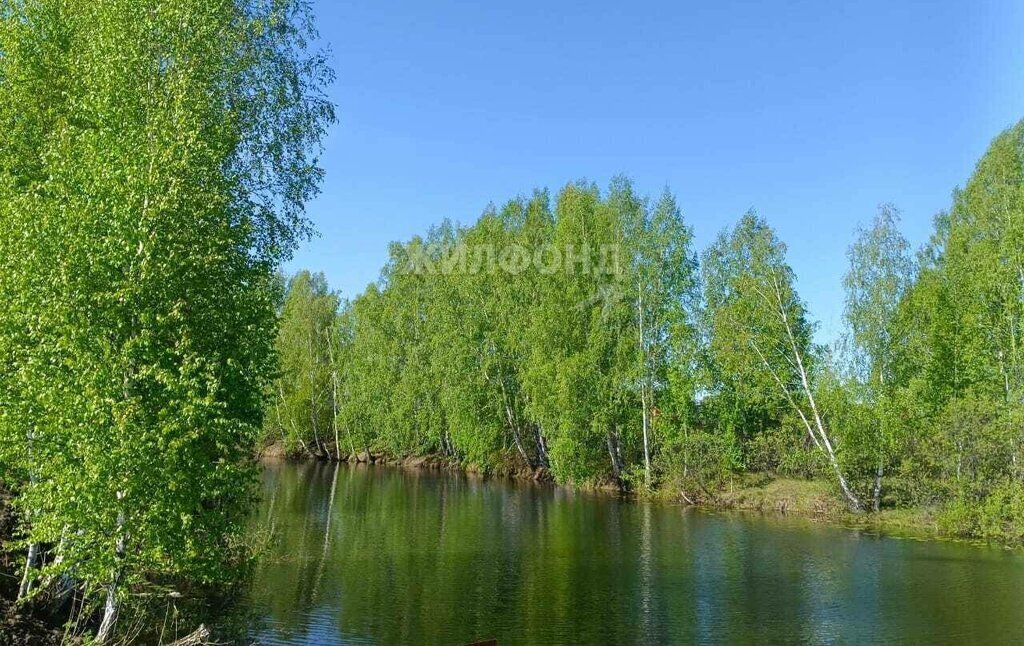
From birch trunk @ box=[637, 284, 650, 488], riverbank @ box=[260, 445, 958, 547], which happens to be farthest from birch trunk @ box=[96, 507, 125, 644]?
birch trunk @ box=[637, 284, 650, 488]

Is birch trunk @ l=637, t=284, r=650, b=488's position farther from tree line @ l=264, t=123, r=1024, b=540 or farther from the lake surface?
the lake surface

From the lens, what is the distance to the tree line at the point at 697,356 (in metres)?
35.0

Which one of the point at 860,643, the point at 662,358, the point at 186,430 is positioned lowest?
the point at 860,643

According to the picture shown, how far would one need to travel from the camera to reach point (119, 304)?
38.4 ft

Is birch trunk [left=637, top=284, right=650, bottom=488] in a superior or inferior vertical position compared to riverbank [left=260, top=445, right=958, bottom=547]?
superior

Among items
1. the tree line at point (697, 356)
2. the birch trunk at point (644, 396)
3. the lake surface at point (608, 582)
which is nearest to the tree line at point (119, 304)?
the lake surface at point (608, 582)

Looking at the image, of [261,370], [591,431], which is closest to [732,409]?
[591,431]

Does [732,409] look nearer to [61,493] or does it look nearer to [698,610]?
[698,610]

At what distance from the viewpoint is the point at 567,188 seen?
5984cm

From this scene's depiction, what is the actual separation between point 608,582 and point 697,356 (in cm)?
2601

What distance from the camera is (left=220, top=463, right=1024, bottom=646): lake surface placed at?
669 inches

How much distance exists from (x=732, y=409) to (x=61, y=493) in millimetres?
40714

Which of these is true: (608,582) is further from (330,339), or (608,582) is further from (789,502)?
(330,339)

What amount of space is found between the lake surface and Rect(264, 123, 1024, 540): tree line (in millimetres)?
5895
